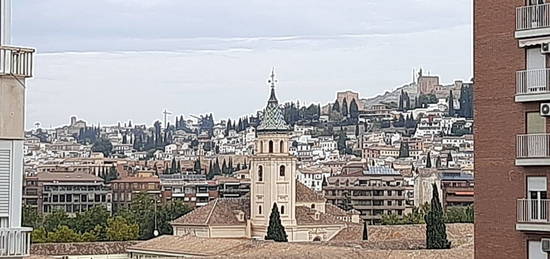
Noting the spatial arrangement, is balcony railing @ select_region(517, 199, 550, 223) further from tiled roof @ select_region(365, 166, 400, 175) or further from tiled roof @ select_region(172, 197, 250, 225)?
tiled roof @ select_region(365, 166, 400, 175)

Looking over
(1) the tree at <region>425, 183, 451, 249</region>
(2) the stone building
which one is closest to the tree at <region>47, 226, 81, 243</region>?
(2) the stone building

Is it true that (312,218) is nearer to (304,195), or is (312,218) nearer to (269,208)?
(269,208)

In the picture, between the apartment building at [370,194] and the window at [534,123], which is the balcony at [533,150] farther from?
the apartment building at [370,194]

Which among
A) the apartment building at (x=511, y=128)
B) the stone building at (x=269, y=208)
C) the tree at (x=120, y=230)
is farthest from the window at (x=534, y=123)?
the stone building at (x=269, y=208)

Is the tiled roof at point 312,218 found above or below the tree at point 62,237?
above

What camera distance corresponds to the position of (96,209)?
6512 cm

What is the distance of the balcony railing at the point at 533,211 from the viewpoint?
39.8 feet

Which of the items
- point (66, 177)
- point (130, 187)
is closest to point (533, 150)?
point (130, 187)

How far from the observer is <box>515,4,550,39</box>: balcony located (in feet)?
40.4

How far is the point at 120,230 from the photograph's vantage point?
55.8 m

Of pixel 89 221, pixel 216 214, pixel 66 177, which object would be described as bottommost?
pixel 89 221

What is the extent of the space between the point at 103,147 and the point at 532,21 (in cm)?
14910

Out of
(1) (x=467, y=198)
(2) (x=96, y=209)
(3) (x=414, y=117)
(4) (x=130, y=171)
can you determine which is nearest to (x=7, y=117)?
(2) (x=96, y=209)

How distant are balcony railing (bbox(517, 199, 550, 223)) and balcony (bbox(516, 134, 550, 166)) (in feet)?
1.35
